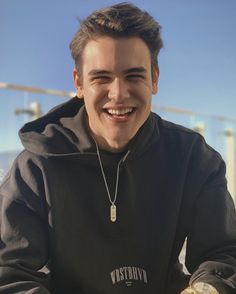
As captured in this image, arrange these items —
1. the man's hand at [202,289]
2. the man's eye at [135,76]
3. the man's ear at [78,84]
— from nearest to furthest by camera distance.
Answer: the man's hand at [202,289] < the man's eye at [135,76] < the man's ear at [78,84]

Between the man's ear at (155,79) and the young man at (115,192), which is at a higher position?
the man's ear at (155,79)

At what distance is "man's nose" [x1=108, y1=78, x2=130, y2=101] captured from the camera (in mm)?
1200

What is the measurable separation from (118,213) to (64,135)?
13.2 inches

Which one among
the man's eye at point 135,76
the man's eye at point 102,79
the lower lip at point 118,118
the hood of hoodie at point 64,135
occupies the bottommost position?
the hood of hoodie at point 64,135

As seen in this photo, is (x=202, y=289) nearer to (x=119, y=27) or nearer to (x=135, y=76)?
(x=135, y=76)

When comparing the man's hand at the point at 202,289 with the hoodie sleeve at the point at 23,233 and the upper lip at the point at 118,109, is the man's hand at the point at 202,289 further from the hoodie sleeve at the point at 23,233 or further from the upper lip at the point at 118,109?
the upper lip at the point at 118,109

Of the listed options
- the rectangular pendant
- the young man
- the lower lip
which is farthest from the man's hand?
the lower lip

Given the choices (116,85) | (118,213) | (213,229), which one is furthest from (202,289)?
(116,85)

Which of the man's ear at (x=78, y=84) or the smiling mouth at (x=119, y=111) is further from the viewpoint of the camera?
the man's ear at (x=78, y=84)

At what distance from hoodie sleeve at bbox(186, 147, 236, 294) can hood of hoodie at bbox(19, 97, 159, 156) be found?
0.26 metres

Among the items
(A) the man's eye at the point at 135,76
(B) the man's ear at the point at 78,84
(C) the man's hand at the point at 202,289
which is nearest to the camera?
(C) the man's hand at the point at 202,289

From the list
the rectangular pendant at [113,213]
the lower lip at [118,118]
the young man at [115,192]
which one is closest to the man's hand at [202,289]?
the young man at [115,192]

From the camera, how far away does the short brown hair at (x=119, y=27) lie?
4.07 feet

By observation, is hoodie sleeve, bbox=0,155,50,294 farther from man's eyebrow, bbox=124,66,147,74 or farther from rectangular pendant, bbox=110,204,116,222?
→ man's eyebrow, bbox=124,66,147,74
